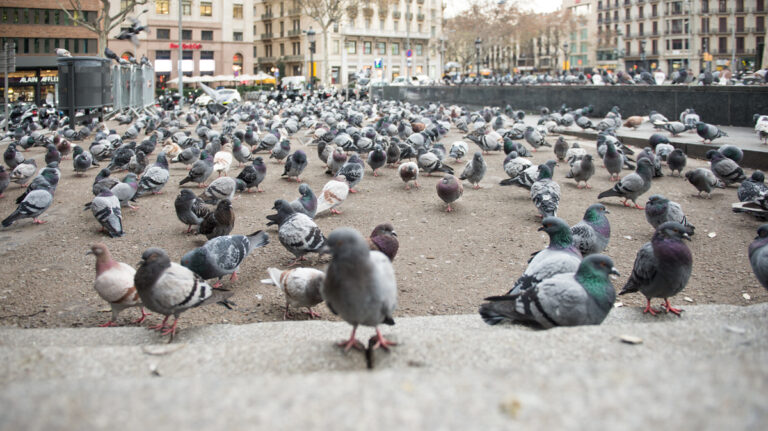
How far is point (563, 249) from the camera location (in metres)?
4.65

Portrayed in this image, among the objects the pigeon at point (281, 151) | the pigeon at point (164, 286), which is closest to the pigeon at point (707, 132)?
the pigeon at point (281, 151)

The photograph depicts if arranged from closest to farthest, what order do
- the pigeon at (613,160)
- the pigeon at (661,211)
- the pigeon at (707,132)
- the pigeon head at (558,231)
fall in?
the pigeon head at (558,231) < the pigeon at (661,211) < the pigeon at (613,160) < the pigeon at (707,132)

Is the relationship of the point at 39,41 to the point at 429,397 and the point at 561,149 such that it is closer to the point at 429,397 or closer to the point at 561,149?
the point at 561,149

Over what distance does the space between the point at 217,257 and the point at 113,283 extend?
1.00m

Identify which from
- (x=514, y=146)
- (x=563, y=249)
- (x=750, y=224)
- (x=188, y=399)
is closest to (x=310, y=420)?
(x=188, y=399)

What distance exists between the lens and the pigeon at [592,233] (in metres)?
5.71

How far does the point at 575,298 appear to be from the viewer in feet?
12.1

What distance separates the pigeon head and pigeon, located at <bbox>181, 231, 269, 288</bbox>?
114 inches

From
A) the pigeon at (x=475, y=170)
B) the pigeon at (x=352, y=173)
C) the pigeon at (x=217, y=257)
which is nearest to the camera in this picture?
the pigeon at (x=217, y=257)

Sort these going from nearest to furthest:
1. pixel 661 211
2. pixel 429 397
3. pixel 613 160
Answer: pixel 429 397, pixel 661 211, pixel 613 160

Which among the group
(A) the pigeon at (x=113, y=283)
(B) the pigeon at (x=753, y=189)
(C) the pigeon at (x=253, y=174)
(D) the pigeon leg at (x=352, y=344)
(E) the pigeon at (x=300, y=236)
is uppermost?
(C) the pigeon at (x=253, y=174)

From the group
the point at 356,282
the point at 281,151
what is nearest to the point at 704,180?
the point at 356,282

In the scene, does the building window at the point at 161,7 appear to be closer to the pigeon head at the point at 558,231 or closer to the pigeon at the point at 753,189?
the pigeon at the point at 753,189

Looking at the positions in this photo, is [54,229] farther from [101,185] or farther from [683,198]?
[683,198]
